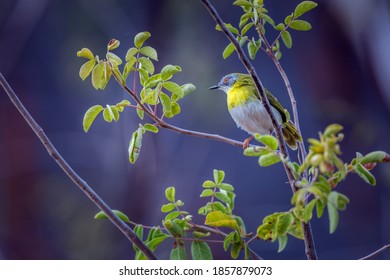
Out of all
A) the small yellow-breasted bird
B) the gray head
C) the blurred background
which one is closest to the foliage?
the small yellow-breasted bird

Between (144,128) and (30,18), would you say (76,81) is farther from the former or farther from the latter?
(144,128)

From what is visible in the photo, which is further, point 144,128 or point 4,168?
point 4,168

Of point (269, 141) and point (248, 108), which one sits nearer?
point (269, 141)

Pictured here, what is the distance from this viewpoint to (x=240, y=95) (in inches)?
48.3

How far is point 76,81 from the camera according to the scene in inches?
63.1

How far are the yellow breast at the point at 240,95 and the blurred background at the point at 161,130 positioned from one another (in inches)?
6.7

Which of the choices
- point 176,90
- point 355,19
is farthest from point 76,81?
point 176,90

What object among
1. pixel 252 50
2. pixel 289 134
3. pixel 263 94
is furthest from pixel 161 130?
pixel 263 94

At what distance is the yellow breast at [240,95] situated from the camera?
121cm

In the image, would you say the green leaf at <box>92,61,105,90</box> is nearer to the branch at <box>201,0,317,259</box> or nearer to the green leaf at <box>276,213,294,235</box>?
the branch at <box>201,0,317,259</box>

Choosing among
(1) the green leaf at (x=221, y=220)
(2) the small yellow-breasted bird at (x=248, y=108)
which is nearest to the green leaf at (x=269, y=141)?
(1) the green leaf at (x=221, y=220)

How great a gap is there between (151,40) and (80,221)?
1.90ft

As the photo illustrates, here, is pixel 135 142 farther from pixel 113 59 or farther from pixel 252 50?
pixel 252 50

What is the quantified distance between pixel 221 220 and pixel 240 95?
66 centimetres
